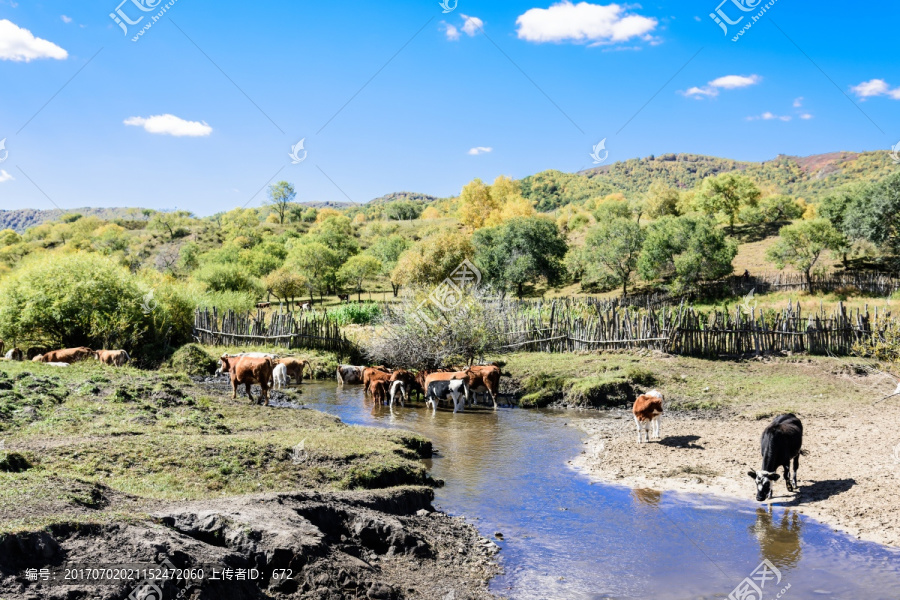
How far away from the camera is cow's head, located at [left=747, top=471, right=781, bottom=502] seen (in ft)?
29.7

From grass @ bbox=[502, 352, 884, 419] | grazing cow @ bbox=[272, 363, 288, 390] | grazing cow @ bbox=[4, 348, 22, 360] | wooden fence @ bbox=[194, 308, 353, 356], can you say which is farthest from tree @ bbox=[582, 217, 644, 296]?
grazing cow @ bbox=[4, 348, 22, 360]

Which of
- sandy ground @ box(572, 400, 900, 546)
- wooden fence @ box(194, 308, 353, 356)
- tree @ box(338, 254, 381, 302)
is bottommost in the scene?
sandy ground @ box(572, 400, 900, 546)

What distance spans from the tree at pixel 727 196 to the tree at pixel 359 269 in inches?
1209

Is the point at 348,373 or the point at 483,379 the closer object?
the point at 483,379

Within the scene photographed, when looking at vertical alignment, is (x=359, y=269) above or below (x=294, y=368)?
above

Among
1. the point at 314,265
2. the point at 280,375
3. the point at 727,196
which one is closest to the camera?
the point at 280,375

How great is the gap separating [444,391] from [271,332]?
10747 millimetres

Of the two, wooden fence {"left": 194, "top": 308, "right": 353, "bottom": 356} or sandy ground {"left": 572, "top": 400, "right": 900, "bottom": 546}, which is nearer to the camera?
sandy ground {"left": 572, "top": 400, "right": 900, "bottom": 546}

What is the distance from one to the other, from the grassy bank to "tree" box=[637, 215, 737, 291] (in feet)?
103

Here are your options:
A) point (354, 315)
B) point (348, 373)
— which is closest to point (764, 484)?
point (348, 373)

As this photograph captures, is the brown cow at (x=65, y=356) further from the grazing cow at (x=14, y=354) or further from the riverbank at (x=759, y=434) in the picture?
the riverbank at (x=759, y=434)

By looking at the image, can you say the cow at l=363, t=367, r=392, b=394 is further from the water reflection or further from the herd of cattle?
the water reflection

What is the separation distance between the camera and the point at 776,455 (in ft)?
30.5

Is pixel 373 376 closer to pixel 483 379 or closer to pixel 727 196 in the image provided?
pixel 483 379
